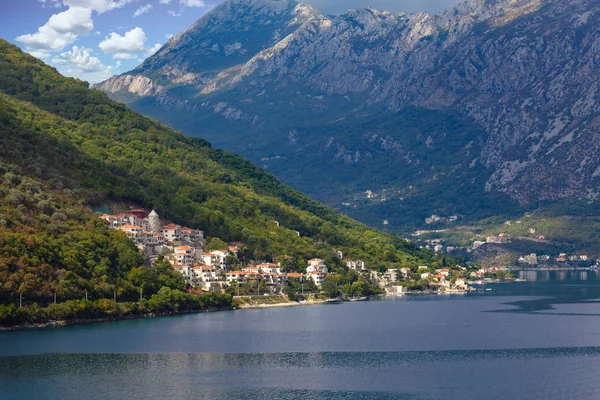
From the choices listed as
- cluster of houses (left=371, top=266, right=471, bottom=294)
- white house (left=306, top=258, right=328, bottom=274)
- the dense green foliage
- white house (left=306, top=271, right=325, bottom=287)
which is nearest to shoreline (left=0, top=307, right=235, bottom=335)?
the dense green foliage

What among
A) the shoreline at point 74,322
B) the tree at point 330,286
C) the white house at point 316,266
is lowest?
the shoreline at point 74,322

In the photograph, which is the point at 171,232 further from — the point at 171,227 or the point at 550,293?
the point at 550,293

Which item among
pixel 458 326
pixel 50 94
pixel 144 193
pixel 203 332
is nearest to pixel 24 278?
pixel 203 332

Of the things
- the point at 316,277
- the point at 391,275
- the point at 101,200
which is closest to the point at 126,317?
the point at 101,200

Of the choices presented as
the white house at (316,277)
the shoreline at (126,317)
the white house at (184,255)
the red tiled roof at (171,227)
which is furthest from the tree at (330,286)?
the red tiled roof at (171,227)

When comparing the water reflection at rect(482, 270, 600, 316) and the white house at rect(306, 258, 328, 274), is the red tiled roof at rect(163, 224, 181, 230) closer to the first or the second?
the white house at rect(306, 258, 328, 274)

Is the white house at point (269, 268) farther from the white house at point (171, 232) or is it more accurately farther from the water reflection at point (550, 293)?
the water reflection at point (550, 293)
